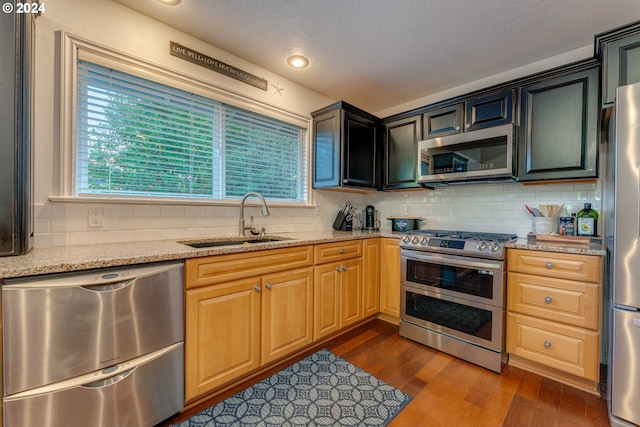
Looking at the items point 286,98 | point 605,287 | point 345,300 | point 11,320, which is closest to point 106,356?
point 11,320

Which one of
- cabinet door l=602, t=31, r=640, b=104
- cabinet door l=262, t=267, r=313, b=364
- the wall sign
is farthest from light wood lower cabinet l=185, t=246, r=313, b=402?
cabinet door l=602, t=31, r=640, b=104

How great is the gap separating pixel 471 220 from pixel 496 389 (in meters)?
1.52

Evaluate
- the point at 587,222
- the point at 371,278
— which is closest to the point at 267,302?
the point at 371,278

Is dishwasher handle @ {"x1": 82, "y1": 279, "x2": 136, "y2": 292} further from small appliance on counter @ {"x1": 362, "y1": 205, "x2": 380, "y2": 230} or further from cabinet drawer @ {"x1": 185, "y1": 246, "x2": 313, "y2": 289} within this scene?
small appliance on counter @ {"x1": 362, "y1": 205, "x2": 380, "y2": 230}

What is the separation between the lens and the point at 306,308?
2135mm

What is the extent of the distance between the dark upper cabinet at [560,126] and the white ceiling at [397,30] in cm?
33

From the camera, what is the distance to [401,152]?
3.00m

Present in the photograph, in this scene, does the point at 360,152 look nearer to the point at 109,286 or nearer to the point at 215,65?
the point at 215,65

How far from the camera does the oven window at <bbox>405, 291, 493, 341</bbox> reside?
6.74 feet

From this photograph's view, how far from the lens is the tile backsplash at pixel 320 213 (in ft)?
5.38

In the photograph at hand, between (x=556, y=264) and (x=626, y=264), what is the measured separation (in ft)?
1.29

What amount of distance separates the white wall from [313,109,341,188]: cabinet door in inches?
8.2

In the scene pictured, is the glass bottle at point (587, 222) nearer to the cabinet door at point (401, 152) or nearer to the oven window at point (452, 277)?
the oven window at point (452, 277)

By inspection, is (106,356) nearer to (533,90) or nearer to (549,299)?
(549,299)
